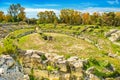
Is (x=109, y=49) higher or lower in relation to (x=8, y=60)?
lower

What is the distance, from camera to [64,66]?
40.6 metres

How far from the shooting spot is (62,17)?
5797 inches

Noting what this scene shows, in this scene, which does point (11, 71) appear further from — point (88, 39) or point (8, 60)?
point (88, 39)

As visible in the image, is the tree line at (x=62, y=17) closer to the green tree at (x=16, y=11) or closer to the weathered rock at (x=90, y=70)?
the green tree at (x=16, y=11)

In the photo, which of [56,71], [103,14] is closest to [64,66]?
[56,71]

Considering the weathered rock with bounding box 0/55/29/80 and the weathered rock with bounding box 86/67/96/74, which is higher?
the weathered rock with bounding box 0/55/29/80

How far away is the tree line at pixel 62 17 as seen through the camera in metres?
141

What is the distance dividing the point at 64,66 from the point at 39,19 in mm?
104982

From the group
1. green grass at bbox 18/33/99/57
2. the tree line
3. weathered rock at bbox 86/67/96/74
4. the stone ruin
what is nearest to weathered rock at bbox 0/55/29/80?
weathered rock at bbox 86/67/96/74

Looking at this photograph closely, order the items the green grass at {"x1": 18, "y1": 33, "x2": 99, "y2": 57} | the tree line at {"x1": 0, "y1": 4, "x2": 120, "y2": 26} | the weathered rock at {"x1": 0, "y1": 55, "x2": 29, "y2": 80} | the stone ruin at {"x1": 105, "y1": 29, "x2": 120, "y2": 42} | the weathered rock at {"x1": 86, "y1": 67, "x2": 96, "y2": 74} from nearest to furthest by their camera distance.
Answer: the weathered rock at {"x1": 0, "y1": 55, "x2": 29, "y2": 80} → the weathered rock at {"x1": 86, "y1": 67, "x2": 96, "y2": 74} → the green grass at {"x1": 18, "y1": 33, "x2": 99, "y2": 57} → the stone ruin at {"x1": 105, "y1": 29, "x2": 120, "y2": 42} → the tree line at {"x1": 0, "y1": 4, "x2": 120, "y2": 26}

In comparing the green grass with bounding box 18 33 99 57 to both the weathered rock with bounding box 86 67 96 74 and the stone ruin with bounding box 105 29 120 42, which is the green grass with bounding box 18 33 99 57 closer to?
the stone ruin with bounding box 105 29 120 42

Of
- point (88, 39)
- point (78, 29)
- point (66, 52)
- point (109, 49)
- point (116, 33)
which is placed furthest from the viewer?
point (78, 29)

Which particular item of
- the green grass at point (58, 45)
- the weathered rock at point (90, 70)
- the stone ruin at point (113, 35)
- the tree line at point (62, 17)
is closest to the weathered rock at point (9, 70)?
the weathered rock at point (90, 70)

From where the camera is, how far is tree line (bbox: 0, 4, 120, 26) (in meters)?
141
